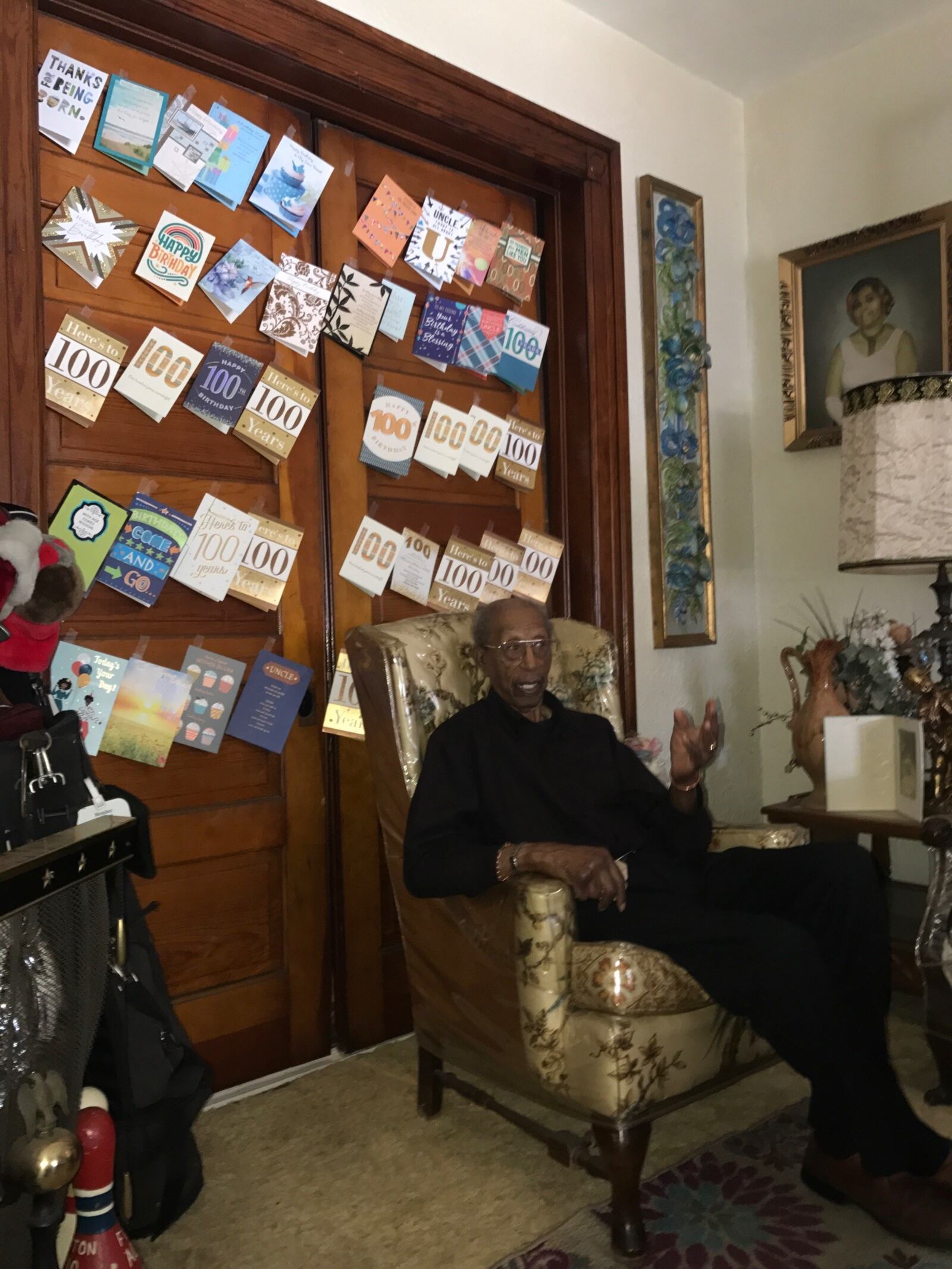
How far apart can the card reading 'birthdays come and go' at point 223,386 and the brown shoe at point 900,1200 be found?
179cm

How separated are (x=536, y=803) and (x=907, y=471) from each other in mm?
1084

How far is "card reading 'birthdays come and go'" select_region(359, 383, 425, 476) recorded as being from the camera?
95.3 inches

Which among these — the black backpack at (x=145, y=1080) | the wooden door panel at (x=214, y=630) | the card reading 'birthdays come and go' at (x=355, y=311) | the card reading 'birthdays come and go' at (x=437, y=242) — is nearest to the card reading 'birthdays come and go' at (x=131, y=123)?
the wooden door panel at (x=214, y=630)

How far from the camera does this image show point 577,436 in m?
2.78

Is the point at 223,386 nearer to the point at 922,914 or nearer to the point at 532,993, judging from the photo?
the point at 532,993

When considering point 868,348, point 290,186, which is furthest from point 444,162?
point 868,348

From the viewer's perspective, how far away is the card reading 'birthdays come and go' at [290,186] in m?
2.25

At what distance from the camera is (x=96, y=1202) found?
4.47ft

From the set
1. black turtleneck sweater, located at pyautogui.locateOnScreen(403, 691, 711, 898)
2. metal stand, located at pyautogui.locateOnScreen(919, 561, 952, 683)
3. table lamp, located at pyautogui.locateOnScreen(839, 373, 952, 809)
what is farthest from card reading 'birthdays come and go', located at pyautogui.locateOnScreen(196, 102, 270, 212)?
metal stand, located at pyautogui.locateOnScreen(919, 561, 952, 683)

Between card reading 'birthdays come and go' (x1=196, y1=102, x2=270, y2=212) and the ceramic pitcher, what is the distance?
166cm

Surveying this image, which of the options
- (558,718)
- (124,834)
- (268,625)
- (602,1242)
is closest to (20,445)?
(268,625)

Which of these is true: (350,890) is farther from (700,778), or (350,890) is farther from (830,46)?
(830,46)

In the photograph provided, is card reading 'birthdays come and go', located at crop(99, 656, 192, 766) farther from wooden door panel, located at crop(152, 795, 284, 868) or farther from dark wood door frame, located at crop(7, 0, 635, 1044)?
dark wood door frame, located at crop(7, 0, 635, 1044)

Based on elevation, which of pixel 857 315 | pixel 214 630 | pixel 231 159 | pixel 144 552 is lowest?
pixel 214 630
